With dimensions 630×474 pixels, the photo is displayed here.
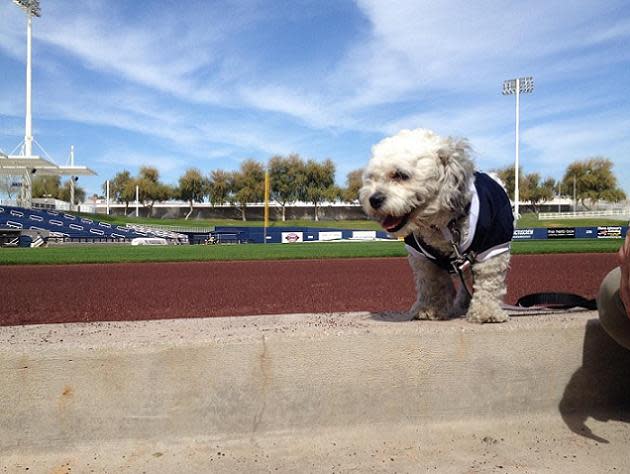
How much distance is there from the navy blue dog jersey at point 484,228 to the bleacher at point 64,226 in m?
45.8

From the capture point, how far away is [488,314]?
9.70 ft

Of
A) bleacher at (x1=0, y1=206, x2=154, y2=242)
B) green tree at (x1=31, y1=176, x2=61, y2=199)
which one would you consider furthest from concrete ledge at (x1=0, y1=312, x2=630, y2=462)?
green tree at (x1=31, y1=176, x2=61, y2=199)

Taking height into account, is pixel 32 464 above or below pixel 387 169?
below

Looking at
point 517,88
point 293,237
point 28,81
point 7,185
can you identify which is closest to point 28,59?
point 28,81

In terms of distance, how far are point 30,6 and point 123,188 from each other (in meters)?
44.4

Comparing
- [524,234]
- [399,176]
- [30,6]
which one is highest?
[30,6]

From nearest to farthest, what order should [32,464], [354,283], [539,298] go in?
[32,464] → [539,298] → [354,283]

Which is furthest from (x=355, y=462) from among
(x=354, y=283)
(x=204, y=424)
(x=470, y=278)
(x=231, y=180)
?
(x=231, y=180)

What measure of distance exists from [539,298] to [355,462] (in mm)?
1885

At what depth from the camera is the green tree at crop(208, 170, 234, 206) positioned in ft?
289

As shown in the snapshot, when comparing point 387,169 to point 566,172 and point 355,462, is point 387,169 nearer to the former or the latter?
point 355,462

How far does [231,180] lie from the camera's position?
8869 cm

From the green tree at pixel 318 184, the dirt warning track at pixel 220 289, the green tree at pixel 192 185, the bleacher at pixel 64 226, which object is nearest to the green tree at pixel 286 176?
the green tree at pixel 318 184

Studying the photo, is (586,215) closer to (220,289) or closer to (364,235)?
(364,235)
